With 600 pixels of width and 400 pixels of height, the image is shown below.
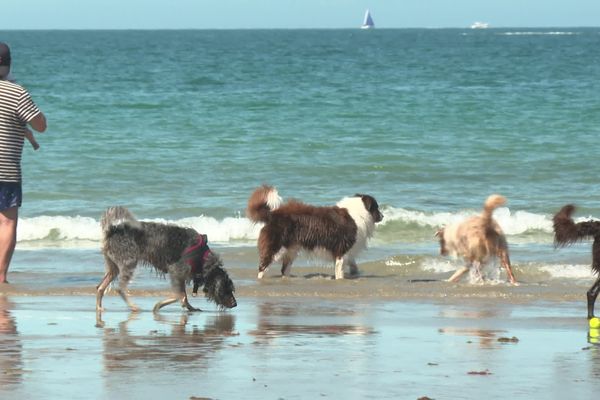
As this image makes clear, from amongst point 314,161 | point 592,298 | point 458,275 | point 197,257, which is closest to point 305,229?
point 458,275

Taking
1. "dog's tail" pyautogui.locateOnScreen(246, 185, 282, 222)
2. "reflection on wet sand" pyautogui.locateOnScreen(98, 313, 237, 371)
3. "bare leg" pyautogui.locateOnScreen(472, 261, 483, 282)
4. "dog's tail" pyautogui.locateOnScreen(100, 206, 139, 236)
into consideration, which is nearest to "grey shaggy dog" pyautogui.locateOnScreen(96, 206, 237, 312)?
"dog's tail" pyautogui.locateOnScreen(100, 206, 139, 236)

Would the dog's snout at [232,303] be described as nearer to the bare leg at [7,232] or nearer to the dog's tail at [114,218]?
the dog's tail at [114,218]

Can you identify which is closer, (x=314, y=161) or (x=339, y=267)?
(x=339, y=267)

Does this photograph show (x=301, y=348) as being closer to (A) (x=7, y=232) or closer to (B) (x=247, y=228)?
(A) (x=7, y=232)

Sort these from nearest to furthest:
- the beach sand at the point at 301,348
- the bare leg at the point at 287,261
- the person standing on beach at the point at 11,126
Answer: the beach sand at the point at 301,348, the person standing on beach at the point at 11,126, the bare leg at the point at 287,261

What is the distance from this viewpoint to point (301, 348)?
7.50 m

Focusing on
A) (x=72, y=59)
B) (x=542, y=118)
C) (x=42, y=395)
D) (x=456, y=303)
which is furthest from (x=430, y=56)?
(x=42, y=395)

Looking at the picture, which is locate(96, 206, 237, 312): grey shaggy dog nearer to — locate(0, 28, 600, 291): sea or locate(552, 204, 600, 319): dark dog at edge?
locate(0, 28, 600, 291): sea

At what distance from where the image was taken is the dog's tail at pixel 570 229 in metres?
9.12

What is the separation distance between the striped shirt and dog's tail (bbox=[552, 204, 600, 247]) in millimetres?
4172

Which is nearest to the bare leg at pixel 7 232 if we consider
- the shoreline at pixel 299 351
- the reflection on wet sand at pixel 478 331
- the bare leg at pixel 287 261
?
the shoreline at pixel 299 351

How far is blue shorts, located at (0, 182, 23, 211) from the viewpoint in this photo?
32.8ft

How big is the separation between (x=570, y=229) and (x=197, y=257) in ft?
9.34

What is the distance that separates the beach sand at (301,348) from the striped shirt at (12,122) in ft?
3.49
